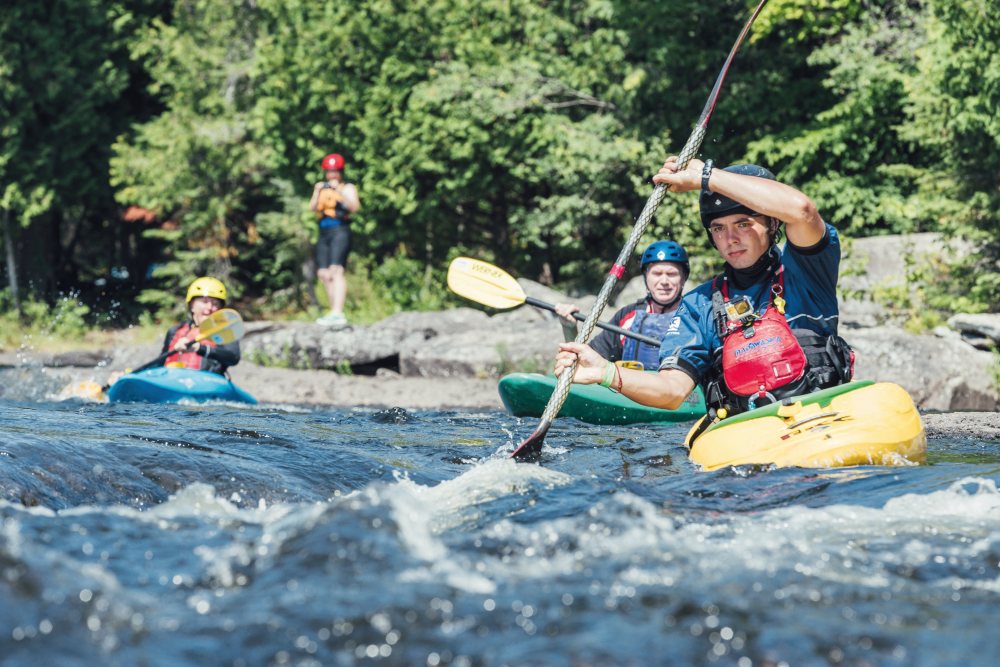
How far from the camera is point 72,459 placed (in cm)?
443

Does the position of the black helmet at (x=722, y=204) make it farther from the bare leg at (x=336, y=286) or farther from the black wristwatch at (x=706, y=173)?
the bare leg at (x=336, y=286)

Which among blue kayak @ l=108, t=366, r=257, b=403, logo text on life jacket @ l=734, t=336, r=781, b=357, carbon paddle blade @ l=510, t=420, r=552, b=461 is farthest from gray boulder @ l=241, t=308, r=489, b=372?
logo text on life jacket @ l=734, t=336, r=781, b=357

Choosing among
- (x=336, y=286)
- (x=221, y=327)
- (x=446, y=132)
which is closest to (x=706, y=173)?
(x=221, y=327)

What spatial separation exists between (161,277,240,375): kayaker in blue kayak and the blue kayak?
0.39m

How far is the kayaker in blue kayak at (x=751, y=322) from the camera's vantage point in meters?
4.69

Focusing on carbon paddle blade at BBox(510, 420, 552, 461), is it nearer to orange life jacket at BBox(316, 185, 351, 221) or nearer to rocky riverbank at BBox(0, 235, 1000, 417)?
rocky riverbank at BBox(0, 235, 1000, 417)

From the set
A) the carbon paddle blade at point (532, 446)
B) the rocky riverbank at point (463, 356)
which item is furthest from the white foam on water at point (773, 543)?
the rocky riverbank at point (463, 356)

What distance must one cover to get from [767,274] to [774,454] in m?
0.76

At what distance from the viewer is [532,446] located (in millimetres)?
5438

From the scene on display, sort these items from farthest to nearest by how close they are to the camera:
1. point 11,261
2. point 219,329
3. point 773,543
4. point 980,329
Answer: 1. point 11,261
2. point 980,329
3. point 219,329
4. point 773,543

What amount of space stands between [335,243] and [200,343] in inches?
160

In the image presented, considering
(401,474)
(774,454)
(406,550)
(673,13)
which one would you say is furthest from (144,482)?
(673,13)

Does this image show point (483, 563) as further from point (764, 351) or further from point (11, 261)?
point (11, 261)

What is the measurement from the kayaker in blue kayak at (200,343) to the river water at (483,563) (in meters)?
4.84
